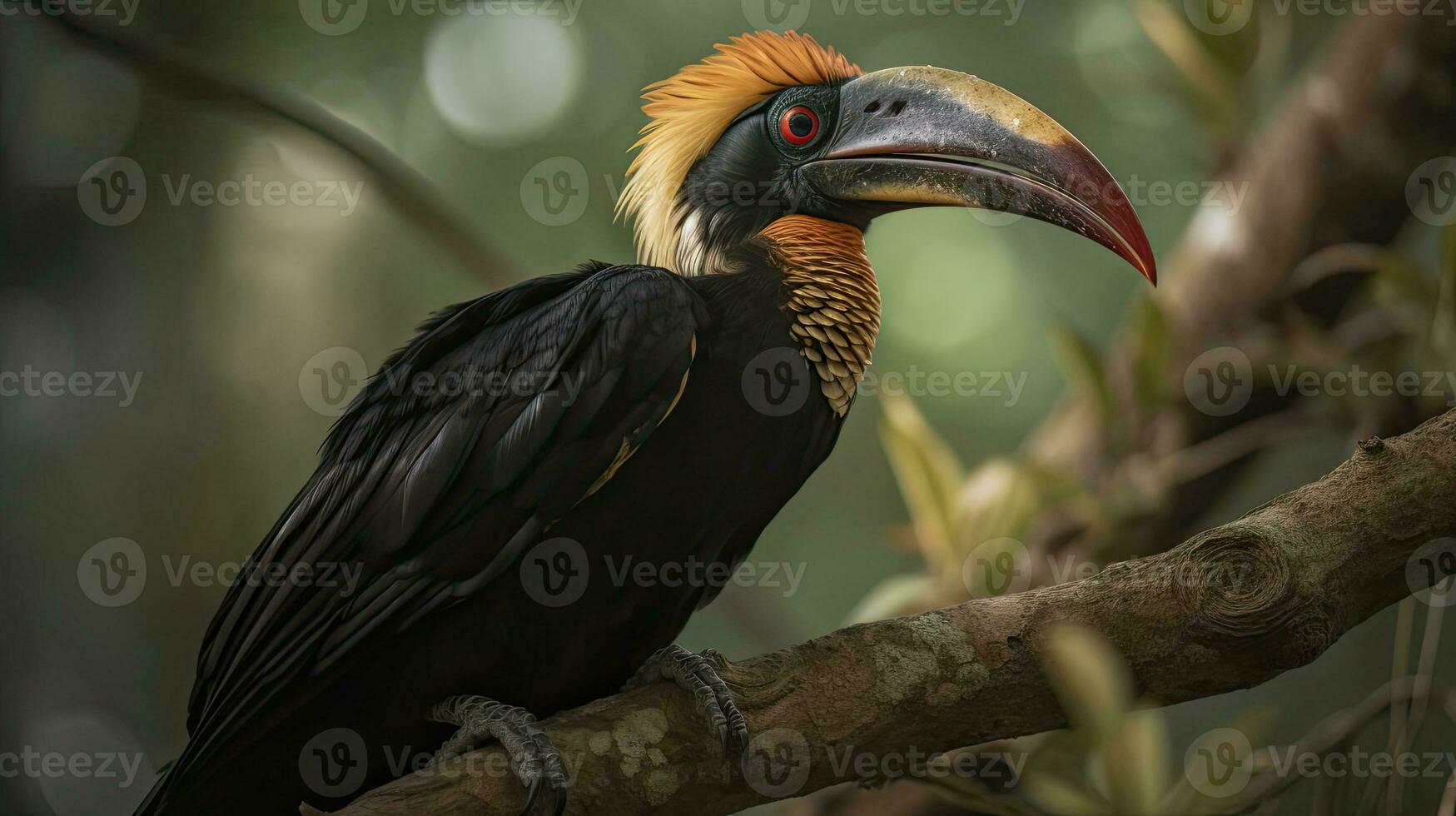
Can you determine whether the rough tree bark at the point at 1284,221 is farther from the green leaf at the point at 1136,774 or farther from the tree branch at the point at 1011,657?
the tree branch at the point at 1011,657

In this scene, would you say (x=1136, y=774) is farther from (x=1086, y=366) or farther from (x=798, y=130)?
(x=798, y=130)

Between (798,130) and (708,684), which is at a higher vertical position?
(798,130)

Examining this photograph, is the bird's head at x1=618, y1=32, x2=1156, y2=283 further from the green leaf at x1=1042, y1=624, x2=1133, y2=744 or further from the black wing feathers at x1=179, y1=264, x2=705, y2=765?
the green leaf at x1=1042, y1=624, x2=1133, y2=744

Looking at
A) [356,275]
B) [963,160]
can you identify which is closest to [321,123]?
[356,275]

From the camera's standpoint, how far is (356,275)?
3.00 m

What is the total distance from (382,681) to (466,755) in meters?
0.25

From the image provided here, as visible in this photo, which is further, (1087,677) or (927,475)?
(927,475)

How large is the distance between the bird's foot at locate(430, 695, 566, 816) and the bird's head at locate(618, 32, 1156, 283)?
88 cm

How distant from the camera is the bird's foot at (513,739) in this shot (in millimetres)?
1411

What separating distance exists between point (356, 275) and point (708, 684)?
191cm

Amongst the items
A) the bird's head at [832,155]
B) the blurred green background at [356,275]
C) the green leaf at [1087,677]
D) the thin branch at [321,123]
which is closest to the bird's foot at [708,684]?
the green leaf at [1087,677]

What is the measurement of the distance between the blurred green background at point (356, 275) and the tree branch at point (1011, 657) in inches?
45.6

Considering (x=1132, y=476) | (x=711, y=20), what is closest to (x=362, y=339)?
(x=711, y=20)

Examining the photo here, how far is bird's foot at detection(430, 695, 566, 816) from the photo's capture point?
1.41m
